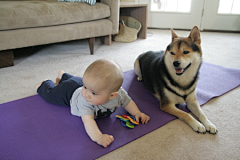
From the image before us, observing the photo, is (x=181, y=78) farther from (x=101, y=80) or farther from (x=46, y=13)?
(x=46, y=13)

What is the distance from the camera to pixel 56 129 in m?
1.07

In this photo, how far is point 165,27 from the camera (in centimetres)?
389

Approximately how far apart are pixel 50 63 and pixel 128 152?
148 cm

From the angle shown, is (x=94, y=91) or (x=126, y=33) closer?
(x=94, y=91)

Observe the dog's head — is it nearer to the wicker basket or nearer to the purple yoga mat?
the purple yoga mat

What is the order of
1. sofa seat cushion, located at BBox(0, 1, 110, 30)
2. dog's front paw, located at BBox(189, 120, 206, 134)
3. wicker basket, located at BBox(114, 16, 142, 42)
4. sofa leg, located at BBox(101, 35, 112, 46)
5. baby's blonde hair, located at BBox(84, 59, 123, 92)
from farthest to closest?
1. wicker basket, located at BBox(114, 16, 142, 42)
2. sofa leg, located at BBox(101, 35, 112, 46)
3. sofa seat cushion, located at BBox(0, 1, 110, 30)
4. dog's front paw, located at BBox(189, 120, 206, 134)
5. baby's blonde hair, located at BBox(84, 59, 123, 92)

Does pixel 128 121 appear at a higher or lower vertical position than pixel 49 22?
lower

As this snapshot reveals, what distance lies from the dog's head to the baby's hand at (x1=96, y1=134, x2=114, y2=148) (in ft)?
1.80

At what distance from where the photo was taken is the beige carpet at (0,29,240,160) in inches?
37.1

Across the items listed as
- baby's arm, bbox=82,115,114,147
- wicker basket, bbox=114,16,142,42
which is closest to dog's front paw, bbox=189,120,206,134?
baby's arm, bbox=82,115,114,147

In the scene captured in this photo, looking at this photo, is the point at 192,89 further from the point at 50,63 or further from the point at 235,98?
the point at 50,63

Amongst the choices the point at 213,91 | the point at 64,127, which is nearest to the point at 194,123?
the point at 213,91

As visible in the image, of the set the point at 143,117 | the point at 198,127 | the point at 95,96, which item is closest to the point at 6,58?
the point at 95,96

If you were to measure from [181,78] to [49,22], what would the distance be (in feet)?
4.94
